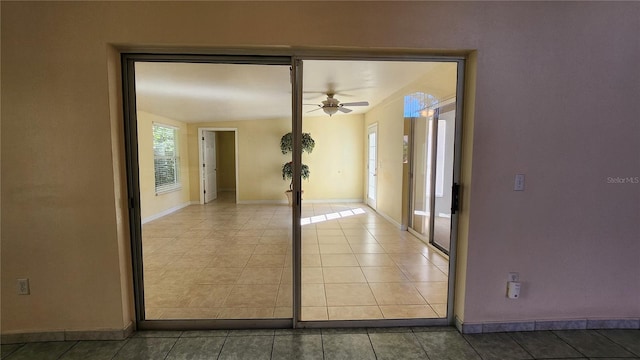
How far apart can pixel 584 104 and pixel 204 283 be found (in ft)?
11.5

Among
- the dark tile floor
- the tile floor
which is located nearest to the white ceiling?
the tile floor

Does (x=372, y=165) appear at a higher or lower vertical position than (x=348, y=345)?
higher

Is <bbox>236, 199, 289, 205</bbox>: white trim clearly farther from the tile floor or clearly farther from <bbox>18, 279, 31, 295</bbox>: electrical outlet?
<bbox>18, 279, 31, 295</bbox>: electrical outlet

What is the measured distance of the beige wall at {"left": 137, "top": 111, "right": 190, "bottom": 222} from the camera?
233 centimetres

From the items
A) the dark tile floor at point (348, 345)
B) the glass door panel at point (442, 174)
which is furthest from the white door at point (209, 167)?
the glass door panel at point (442, 174)

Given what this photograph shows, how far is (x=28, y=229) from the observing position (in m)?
1.98

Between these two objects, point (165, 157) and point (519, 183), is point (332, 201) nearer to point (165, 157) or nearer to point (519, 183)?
point (165, 157)

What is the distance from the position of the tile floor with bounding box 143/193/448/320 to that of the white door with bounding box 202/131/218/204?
0.45 feet

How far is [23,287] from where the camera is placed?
2012 mm

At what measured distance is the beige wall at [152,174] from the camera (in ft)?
7.65

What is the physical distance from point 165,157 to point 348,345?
7.82 feet

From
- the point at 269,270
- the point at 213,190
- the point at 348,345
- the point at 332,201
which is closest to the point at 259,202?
the point at 213,190

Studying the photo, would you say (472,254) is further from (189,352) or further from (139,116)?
(139,116)

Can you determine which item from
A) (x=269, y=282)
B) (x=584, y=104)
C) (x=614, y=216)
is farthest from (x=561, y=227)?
(x=269, y=282)
